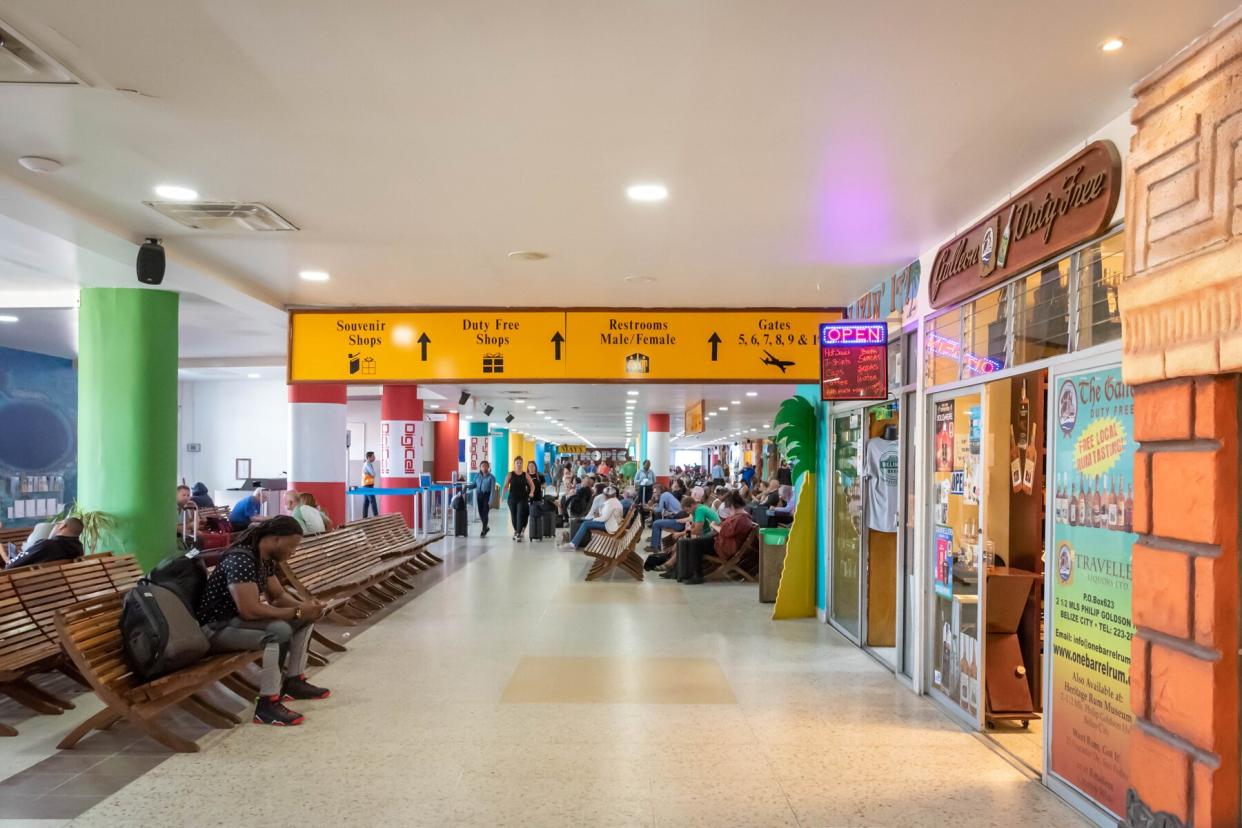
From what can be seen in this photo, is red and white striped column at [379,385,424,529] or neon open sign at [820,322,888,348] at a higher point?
neon open sign at [820,322,888,348]

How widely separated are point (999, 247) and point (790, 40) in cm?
237

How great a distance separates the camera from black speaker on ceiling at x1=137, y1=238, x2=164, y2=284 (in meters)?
6.11

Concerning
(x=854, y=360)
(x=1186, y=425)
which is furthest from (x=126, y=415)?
(x=1186, y=425)

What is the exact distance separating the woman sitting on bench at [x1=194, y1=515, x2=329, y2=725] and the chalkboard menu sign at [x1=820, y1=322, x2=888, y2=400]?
13.5ft

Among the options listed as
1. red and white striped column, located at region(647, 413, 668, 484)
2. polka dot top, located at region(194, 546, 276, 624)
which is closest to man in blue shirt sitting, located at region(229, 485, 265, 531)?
polka dot top, located at region(194, 546, 276, 624)

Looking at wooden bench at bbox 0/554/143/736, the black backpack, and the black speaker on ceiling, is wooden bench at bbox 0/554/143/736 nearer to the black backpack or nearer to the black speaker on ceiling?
the black backpack

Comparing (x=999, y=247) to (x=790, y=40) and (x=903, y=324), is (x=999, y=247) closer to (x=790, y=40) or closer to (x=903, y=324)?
(x=903, y=324)

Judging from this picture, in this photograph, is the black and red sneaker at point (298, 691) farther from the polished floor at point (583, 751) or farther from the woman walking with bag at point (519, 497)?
the woman walking with bag at point (519, 497)

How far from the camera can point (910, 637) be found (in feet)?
21.3

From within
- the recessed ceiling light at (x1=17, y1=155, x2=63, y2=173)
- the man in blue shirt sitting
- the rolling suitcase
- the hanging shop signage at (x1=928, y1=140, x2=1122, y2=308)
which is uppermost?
the recessed ceiling light at (x1=17, y1=155, x2=63, y2=173)

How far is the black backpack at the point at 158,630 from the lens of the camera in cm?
462

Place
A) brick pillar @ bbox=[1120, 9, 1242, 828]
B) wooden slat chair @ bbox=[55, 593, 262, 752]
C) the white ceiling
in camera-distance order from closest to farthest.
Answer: brick pillar @ bbox=[1120, 9, 1242, 828] < the white ceiling < wooden slat chair @ bbox=[55, 593, 262, 752]

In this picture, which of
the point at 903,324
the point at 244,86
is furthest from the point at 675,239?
the point at 244,86

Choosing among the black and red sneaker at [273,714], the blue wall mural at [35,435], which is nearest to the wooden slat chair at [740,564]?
the black and red sneaker at [273,714]
